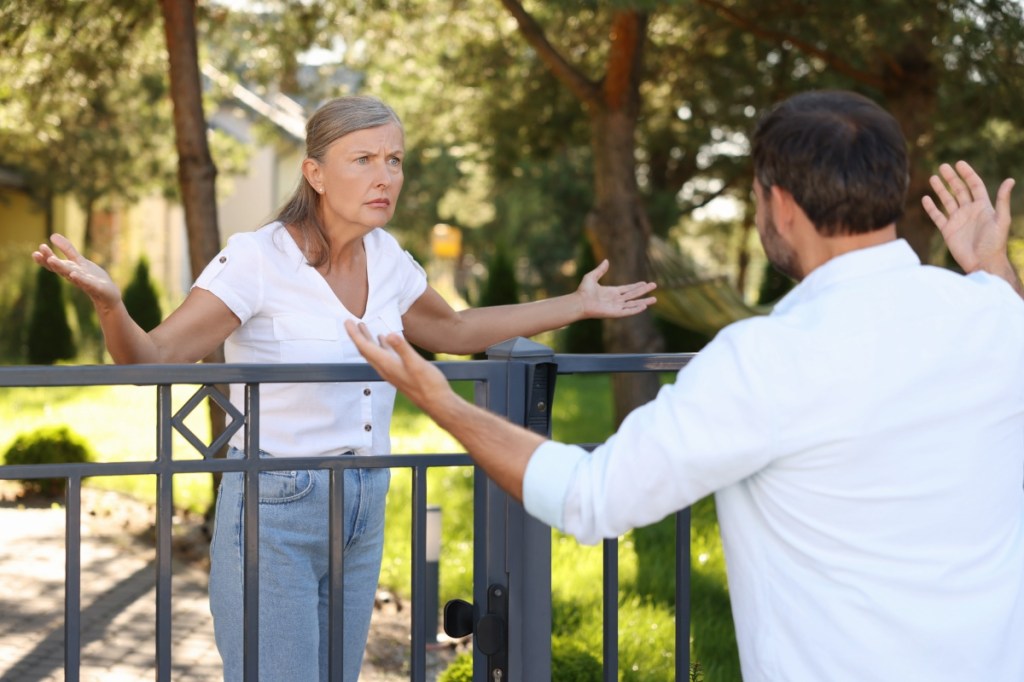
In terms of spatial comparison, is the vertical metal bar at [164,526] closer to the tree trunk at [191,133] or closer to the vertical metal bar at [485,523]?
the vertical metal bar at [485,523]

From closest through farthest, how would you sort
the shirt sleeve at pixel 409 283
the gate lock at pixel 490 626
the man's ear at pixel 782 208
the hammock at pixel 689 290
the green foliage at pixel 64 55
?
the man's ear at pixel 782 208
the gate lock at pixel 490 626
the shirt sleeve at pixel 409 283
the green foliage at pixel 64 55
the hammock at pixel 689 290

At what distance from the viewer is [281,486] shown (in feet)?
8.44

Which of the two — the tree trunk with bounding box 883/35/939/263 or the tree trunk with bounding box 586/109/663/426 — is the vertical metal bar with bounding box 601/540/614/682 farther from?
the tree trunk with bounding box 883/35/939/263

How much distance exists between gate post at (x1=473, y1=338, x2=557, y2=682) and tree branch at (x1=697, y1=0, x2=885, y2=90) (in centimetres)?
667

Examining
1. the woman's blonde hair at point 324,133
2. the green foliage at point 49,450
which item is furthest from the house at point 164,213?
the woman's blonde hair at point 324,133

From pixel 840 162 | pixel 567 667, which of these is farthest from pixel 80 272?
pixel 567 667

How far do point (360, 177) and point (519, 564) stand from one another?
3.00ft

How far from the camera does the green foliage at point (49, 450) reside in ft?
27.1

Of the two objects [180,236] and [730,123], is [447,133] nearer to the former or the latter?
[730,123]

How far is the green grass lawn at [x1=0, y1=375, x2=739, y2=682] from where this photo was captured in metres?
4.84

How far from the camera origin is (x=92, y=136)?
20.8 metres

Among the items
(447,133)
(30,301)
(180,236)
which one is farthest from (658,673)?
(180,236)

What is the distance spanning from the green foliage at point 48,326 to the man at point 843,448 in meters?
17.5

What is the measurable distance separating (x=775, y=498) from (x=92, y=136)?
2084cm
